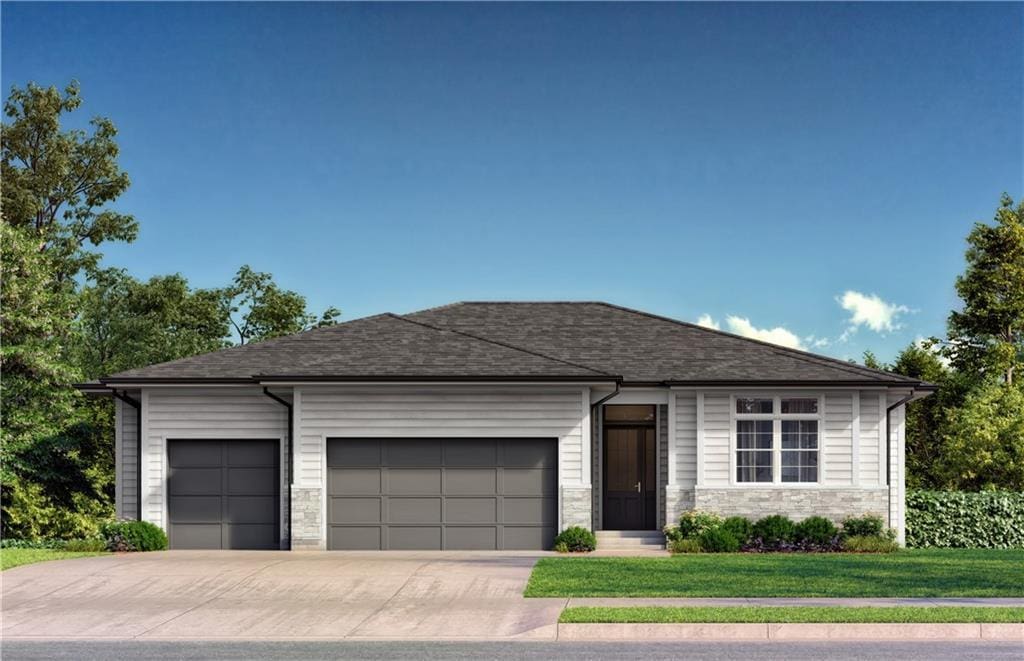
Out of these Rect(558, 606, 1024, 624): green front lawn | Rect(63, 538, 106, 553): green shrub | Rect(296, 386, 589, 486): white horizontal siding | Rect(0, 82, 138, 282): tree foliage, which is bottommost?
Rect(63, 538, 106, 553): green shrub

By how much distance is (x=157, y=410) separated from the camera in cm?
2359

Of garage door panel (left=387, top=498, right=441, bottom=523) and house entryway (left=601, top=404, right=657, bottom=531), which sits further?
house entryway (left=601, top=404, right=657, bottom=531)

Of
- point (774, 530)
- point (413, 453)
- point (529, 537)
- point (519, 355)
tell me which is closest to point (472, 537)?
point (529, 537)

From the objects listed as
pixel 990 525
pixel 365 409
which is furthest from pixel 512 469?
pixel 990 525

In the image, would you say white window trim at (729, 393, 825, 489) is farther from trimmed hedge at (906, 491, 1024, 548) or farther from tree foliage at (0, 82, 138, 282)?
tree foliage at (0, 82, 138, 282)

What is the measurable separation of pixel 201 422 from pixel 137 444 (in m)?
1.86

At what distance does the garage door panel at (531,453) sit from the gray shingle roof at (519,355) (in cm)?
156

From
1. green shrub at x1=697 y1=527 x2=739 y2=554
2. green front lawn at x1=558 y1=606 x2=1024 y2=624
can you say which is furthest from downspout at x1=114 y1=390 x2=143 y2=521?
green front lawn at x1=558 y1=606 x2=1024 y2=624

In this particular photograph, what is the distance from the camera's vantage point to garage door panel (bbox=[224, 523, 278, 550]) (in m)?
23.6

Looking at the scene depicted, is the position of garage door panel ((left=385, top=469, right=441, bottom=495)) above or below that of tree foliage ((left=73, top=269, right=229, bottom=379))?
below

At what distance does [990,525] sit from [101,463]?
20569 mm

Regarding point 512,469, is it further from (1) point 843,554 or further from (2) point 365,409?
(1) point 843,554

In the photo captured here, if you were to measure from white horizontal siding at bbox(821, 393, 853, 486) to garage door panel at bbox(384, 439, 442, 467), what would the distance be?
7886 millimetres

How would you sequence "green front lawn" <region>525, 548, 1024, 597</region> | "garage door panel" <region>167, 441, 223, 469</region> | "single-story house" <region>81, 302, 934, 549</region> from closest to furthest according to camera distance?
"green front lawn" <region>525, 548, 1024, 597</region>
"single-story house" <region>81, 302, 934, 549</region>
"garage door panel" <region>167, 441, 223, 469</region>
